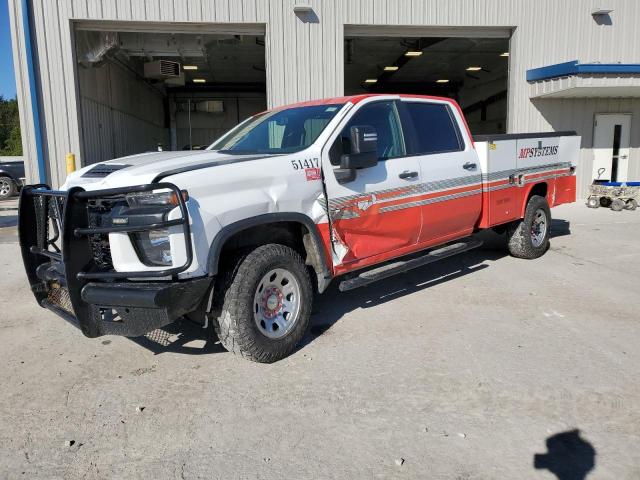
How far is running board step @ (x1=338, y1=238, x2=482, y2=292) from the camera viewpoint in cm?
463

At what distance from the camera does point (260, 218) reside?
3.91m

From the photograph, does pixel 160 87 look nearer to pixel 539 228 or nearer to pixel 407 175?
pixel 539 228

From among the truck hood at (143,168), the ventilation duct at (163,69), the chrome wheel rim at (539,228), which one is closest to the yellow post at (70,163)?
the truck hood at (143,168)

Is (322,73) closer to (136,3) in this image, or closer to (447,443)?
(136,3)

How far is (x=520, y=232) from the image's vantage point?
7285 millimetres

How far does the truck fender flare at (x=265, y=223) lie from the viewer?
3645mm

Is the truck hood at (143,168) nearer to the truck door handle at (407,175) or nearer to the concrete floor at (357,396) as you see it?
the concrete floor at (357,396)

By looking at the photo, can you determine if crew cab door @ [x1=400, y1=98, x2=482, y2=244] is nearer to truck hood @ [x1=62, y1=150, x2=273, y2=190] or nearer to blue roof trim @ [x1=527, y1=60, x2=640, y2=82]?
truck hood @ [x1=62, y1=150, x2=273, y2=190]

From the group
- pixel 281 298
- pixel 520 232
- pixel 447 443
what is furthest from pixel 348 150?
pixel 520 232

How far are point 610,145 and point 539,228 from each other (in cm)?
866

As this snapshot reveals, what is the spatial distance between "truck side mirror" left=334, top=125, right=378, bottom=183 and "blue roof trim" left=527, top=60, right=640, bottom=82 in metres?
9.45

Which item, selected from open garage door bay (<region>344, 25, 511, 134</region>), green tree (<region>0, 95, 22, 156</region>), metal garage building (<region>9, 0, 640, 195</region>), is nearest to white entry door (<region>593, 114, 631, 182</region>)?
metal garage building (<region>9, 0, 640, 195</region>)

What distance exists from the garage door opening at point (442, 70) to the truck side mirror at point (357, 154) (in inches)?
475

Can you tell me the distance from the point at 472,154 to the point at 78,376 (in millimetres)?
4551
